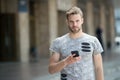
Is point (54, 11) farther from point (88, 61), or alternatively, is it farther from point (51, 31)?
point (88, 61)

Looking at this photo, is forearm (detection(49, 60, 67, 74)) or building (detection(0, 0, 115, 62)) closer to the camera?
forearm (detection(49, 60, 67, 74))

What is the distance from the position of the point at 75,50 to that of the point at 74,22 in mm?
241

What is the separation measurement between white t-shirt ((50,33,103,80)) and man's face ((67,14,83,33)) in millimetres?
109

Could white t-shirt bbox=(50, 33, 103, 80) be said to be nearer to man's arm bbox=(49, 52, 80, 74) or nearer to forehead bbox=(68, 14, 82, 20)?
man's arm bbox=(49, 52, 80, 74)

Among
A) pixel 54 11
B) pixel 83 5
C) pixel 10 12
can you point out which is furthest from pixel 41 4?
pixel 83 5

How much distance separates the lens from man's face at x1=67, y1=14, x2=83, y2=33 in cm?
365

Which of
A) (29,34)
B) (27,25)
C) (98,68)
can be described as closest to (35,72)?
(27,25)

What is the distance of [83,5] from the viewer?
37.6m

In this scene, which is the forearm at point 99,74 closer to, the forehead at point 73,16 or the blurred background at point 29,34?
the forehead at point 73,16

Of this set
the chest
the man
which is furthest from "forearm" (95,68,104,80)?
the chest

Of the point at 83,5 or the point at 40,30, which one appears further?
the point at 83,5

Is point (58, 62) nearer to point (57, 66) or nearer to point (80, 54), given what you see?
point (57, 66)

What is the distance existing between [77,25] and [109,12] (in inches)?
2005

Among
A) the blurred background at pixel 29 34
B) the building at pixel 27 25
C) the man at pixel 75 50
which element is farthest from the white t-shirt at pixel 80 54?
the building at pixel 27 25
